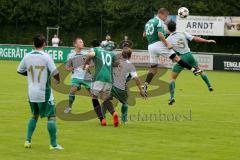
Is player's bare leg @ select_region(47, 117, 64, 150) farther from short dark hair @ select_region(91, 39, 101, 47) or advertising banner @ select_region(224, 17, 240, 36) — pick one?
advertising banner @ select_region(224, 17, 240, 36)

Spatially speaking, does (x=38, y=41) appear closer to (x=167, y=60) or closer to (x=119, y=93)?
(x=119, y=93)

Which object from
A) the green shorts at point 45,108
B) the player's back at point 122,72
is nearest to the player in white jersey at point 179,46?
the player's back at point 122,72

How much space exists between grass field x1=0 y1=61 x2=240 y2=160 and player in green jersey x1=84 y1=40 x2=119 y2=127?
43 cm

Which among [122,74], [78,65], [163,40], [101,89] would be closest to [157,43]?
[163,40]

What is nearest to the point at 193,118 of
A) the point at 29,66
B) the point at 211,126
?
the point at 211,126

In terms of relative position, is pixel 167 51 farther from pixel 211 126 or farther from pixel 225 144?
pixel 225 144

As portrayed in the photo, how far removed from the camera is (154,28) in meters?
19.4

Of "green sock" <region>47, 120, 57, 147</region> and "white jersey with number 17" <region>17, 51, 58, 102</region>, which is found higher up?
"white jersey with number 17" <region>17, 51, 58, 102</region>

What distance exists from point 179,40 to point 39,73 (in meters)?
8.72

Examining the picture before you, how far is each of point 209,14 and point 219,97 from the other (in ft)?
98.8

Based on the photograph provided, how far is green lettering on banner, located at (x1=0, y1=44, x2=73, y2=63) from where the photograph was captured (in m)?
47.1

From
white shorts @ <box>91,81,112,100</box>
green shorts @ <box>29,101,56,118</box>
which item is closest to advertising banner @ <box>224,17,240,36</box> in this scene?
white shorts @ <box>91,81,112,100</box>

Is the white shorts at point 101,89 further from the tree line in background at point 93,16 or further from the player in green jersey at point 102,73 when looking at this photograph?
the tree line in background at point 93,16

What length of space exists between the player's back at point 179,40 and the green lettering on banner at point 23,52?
26.8 metres
